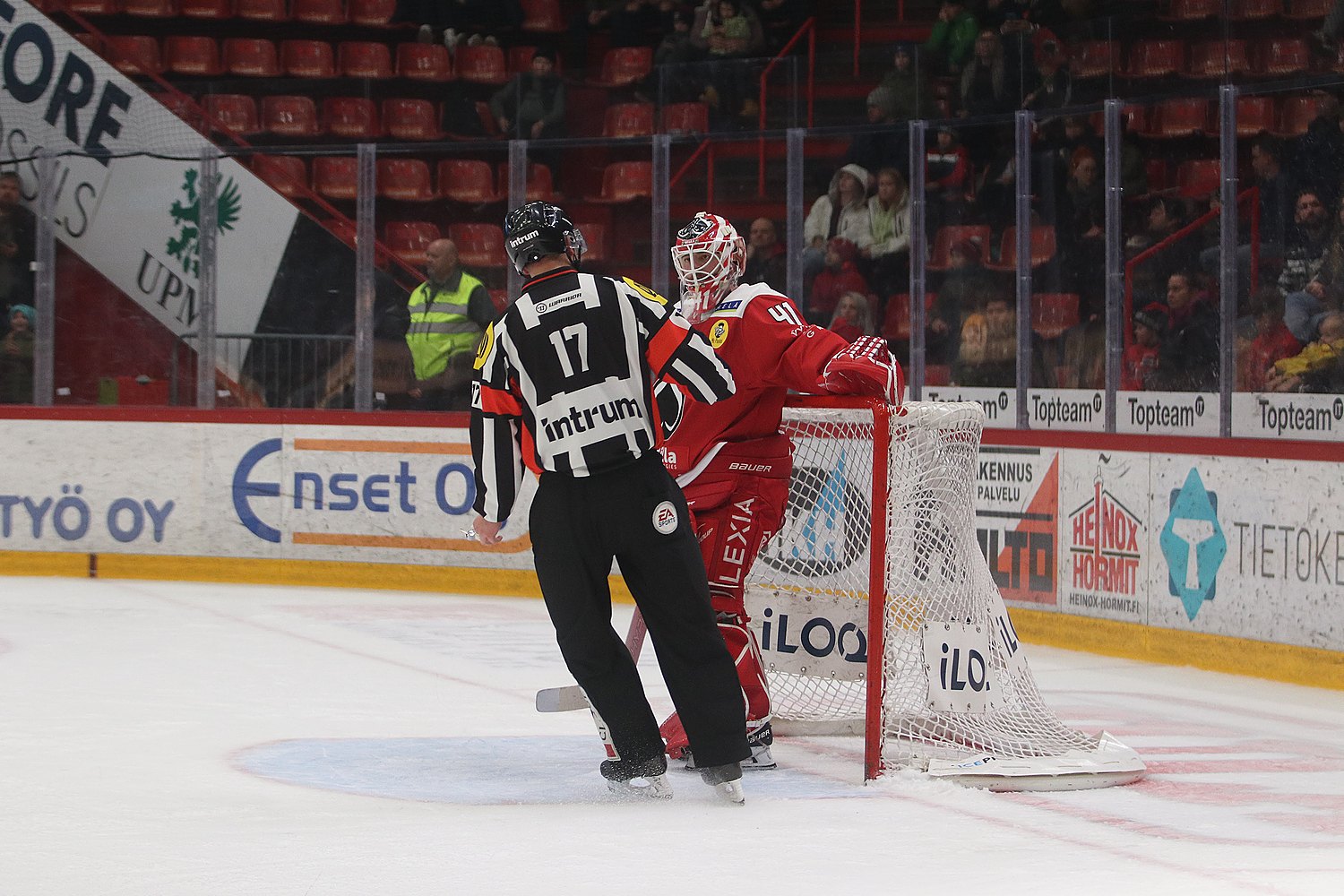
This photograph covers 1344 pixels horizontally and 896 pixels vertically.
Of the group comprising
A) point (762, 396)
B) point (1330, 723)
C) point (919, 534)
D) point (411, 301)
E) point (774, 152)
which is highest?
point (774, 152)

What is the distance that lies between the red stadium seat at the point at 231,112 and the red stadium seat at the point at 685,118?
2.35 m

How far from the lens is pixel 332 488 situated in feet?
31.1

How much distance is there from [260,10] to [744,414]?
9888 millimetres

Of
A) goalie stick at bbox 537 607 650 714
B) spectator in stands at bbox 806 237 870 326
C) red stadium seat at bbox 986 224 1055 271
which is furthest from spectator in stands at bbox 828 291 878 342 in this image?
goalie stick at bbox 537 607 650 714

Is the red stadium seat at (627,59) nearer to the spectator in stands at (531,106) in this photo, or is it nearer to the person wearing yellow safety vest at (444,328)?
the spectator in stands at (531,106)

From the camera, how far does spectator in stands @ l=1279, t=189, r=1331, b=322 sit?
22.8 ft

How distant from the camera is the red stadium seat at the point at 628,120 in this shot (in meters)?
9.53

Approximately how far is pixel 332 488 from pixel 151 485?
39.2 inches

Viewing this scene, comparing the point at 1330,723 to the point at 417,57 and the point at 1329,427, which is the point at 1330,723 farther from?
the point at 417,57

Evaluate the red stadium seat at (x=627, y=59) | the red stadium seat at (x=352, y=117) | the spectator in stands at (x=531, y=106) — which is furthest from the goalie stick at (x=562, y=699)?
the red stadium seat at (x=627, y=59)

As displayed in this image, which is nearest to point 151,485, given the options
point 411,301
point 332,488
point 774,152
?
point 332,488

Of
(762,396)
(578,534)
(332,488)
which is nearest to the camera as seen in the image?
(578,534)

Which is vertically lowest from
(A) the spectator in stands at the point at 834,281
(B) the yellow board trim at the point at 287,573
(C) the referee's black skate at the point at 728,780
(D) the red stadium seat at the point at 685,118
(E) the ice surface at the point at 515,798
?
(E) the ice surface at the point at 515,798

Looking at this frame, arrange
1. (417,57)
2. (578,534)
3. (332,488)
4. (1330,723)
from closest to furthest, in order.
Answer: (578,534) → (1330,723) → (332,488) → (417,57)
